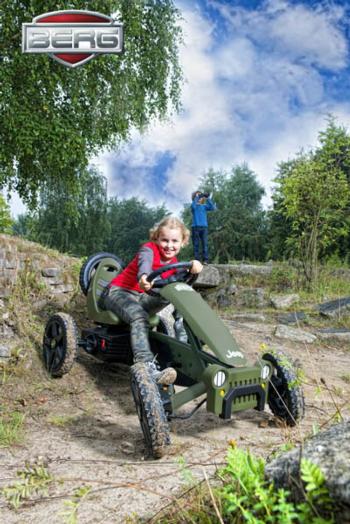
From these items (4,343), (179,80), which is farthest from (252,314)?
(179,80)

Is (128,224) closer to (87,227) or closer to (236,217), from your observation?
(87,227)

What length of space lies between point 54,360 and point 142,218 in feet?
118

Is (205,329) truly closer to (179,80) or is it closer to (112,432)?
(112,432)

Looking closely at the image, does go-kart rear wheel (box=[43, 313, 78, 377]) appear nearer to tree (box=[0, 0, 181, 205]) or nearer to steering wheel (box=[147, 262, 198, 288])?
steering wheel (box=[147, 262, 198, 288])

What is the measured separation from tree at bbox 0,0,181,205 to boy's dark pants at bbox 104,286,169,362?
8.72 meters

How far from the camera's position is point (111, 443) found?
140 inches

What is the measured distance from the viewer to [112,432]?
3.80m

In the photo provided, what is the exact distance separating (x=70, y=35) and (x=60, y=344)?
25.8 ft

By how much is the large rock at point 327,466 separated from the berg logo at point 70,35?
10.2 m

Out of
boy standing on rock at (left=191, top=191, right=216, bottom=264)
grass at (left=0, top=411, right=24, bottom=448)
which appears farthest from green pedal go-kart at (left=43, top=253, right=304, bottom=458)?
boy standing on rock at (left=191, top=191, right=216, bottom=264)

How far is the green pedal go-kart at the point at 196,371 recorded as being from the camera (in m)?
3.20

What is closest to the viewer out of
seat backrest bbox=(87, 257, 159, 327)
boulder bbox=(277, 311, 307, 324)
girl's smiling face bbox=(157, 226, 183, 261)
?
girl's smiling face bbox=(157, 226, 183, 261)

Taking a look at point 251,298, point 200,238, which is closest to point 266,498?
point 251,298

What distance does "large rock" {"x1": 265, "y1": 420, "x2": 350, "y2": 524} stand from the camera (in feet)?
4.63
